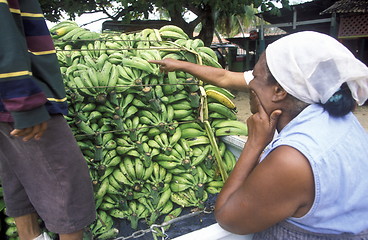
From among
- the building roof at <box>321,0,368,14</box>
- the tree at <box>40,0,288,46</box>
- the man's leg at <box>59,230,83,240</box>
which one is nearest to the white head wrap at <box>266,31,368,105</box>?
the man's leg at <box>59,230,83,240</box>

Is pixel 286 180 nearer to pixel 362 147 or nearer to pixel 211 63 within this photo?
pixel 362 147

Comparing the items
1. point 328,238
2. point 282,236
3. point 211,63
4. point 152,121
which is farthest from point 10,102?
point 211,63

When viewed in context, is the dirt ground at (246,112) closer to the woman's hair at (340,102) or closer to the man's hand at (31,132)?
the woman's hair at (340,102)

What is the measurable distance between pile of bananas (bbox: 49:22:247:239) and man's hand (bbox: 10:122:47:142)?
52cm

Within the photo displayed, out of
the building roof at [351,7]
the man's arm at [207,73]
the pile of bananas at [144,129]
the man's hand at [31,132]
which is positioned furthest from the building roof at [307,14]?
the man's hand at [31,132]

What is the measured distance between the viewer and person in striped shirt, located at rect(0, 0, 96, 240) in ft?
3.53

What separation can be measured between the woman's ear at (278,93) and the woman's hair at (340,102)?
0.54ft

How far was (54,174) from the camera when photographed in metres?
1.26

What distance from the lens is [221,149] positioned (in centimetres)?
203

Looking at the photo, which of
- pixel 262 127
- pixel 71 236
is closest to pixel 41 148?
pixel 71 236

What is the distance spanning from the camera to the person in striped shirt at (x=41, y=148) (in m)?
1.08

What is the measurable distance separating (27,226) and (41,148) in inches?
21.4

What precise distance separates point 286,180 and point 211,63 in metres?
1.38

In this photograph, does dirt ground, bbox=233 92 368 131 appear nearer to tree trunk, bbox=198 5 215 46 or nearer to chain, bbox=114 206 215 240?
tree trunk, bbox=198 5 215 46
